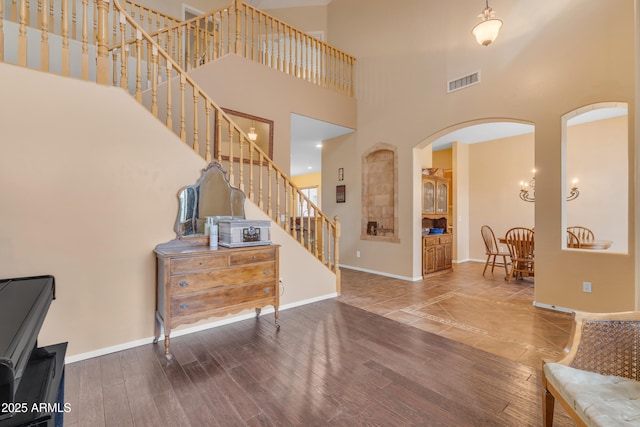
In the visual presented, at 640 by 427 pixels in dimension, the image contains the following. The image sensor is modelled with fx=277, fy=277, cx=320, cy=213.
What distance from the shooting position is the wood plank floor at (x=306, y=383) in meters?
1.73

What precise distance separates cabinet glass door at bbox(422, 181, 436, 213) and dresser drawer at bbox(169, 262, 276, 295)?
13.2ft

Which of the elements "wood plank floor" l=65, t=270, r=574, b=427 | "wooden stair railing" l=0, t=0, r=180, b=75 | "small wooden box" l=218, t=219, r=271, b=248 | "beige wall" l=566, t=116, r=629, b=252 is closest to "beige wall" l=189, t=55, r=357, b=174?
"wooden stair railing" l=0, t=0, r=180, b=75

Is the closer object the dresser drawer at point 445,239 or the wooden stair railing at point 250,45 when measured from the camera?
the wooden stair railing at point 250,45

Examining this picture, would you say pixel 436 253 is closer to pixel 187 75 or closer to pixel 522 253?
pixel 522 253

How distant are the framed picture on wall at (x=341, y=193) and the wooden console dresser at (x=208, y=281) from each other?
12.0 feet

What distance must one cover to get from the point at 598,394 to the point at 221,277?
2.71 m

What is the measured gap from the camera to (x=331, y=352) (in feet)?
8.34

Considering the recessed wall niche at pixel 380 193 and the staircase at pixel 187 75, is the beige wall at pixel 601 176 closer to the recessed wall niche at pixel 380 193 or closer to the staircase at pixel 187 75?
the recessed wall niche at pixel 380 193

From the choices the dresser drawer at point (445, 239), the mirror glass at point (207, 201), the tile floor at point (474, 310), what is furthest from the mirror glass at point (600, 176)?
the mirror glass at point (207, 201)

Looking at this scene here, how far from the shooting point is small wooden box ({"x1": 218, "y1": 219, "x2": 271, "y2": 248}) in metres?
2.94

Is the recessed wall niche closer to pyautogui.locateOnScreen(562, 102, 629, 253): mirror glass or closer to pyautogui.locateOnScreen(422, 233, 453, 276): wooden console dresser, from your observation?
pyautogui.locateOnScreen(422, 233, 453, 276): wooden console dresser

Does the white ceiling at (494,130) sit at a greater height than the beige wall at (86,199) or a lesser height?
greater

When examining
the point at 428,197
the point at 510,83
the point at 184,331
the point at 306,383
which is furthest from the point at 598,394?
the point at 428,197

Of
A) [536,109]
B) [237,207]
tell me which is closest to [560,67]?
[536,109]
